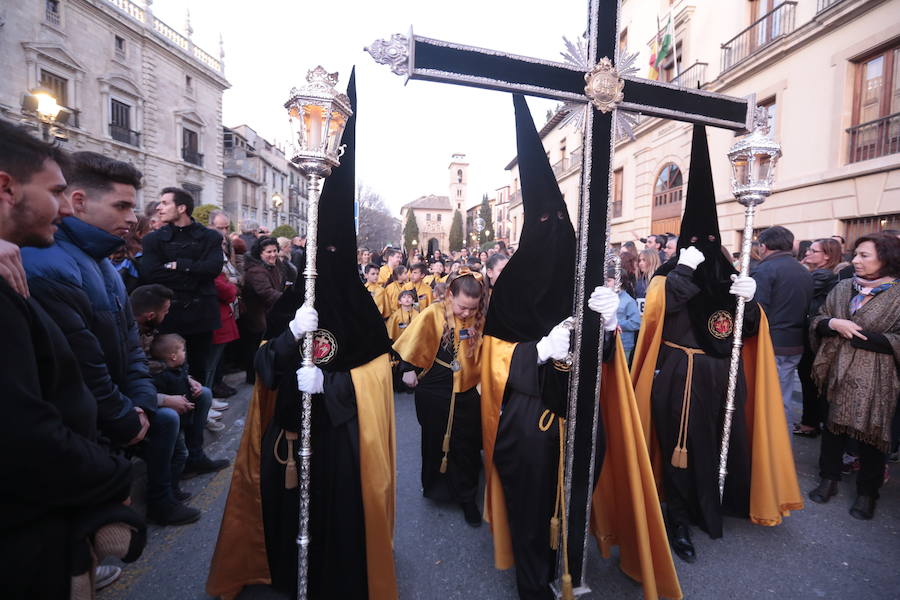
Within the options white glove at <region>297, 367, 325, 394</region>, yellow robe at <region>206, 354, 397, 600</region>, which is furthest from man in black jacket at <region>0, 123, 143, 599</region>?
yellow robe at <region>206, 354, 397, 600</region>

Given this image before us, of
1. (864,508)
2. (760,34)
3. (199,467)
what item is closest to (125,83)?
(199,467)

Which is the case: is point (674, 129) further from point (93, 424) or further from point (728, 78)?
point (93, 424)

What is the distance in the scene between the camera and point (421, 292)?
7859mm

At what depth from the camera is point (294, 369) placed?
2.39 metres

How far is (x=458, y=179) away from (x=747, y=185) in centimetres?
8984

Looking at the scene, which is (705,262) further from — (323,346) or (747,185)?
(323,346)

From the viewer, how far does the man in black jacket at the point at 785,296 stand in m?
4.53

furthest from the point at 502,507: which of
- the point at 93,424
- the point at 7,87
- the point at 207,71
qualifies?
the point at 207,71

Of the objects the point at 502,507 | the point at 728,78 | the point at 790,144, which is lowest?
the point at 502,507

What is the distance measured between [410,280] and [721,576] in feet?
20.2

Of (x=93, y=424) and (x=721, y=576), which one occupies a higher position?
(x=93, y=424)

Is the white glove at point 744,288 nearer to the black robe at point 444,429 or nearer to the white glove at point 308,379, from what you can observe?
the black robe at point 444,429

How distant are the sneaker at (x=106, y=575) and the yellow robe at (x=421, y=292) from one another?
5.30 meters

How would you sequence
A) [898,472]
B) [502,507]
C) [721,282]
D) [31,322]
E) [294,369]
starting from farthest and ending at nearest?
[898,472] < [721,282] < [502,507] < [294,369] < [31,322]
